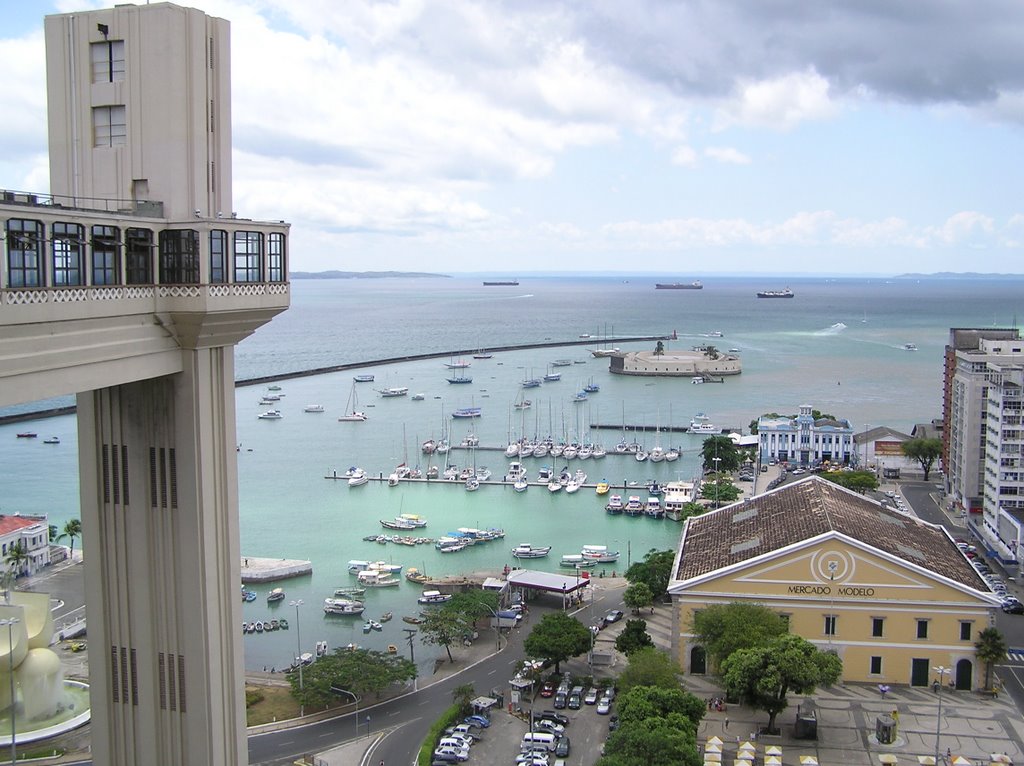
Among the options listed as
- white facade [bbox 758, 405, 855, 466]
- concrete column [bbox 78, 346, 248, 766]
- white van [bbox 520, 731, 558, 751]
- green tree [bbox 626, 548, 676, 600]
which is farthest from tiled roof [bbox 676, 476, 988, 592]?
white facade [bbox 758, 405, 855, 466]

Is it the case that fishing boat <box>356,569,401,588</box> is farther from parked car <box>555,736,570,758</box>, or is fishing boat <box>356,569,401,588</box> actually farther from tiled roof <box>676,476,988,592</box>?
parked car <box>555,736,570,758</box>

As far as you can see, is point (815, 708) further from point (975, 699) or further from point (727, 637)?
point (975, 699)

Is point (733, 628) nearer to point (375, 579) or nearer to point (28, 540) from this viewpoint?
point (375, 579)

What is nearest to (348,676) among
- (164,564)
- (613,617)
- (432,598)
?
(613,617)

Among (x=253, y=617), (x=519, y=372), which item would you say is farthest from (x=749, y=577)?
(x=519, y=372)

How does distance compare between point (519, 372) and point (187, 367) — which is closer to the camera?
point (187, 367)

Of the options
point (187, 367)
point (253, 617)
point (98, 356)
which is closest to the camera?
point (98, 356)

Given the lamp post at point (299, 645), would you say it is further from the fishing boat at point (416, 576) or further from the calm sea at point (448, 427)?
the fishing boat at point (416, 576)
